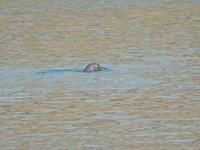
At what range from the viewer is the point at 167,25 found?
46406mm

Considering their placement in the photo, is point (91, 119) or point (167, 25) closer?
point (91, 119)

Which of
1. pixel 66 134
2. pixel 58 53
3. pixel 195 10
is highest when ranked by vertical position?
pixel 66 134

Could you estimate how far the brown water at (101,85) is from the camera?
670 inches

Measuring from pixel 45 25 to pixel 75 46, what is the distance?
1294cm

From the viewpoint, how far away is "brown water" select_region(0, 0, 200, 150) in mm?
17016

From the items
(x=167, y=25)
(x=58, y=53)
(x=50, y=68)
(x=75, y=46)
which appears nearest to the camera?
(x=50, y=68)

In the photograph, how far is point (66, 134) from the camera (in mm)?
17109

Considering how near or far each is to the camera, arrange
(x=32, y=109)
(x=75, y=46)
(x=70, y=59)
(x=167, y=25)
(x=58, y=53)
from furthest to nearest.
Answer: (x=167, y=25)
(x=75, y=46)
(x=58, y=53)
(x=70, y=59)
(x=32, y=109)

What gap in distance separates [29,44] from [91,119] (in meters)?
18.8

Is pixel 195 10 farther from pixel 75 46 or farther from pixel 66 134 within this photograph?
pixel 66 134

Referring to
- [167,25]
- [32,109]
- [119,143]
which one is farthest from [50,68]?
[167,25]

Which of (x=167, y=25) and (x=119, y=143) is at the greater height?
(x=119, y=143)

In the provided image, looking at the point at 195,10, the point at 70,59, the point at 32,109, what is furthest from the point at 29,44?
the point at 195,10

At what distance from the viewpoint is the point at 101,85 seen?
24.0 metres
